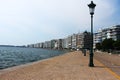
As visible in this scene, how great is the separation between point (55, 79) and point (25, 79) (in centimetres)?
152

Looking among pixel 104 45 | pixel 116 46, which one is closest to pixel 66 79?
pixel 116 46

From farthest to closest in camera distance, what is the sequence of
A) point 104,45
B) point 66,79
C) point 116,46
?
point 104,45, point 116,46, point 66,79

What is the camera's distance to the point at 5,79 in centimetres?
1512

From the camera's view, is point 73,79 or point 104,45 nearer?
point 73,79

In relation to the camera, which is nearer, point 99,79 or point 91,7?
point 99,79

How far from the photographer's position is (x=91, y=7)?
24.6 metres

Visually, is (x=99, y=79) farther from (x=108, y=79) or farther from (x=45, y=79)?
(x=45, y=79)

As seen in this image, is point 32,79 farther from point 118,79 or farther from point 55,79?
point 118,79

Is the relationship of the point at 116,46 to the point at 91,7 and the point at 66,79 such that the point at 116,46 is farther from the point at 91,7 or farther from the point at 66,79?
the point at 66,79

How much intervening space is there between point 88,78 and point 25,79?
3.26 metres

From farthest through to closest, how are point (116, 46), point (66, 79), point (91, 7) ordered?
point (116, 46) < point (91, 7) < point (66, 79)

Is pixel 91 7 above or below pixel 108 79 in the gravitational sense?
above

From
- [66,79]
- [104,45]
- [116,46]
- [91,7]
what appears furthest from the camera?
[104,45]

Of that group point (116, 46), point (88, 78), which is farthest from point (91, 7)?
point (116, 46)
